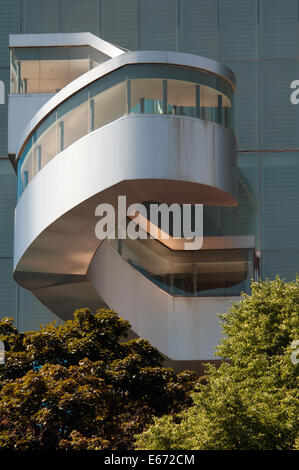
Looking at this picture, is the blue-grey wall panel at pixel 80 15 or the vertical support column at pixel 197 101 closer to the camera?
the vertical support column at pixel 197 101

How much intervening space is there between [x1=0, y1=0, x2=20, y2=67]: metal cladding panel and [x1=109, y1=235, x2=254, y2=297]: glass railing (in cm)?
826

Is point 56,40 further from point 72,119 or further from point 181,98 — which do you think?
point 181,98

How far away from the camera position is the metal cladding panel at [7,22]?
2933 centimetres

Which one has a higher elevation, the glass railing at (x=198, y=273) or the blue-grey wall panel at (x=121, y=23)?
the blue-grey wall panel at (x=121, y=23)

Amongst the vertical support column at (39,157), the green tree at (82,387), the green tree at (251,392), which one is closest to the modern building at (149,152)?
the vertical support column at (39,157)

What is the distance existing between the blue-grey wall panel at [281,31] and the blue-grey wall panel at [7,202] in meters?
7.72

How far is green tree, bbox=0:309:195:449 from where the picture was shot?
55.4 feet

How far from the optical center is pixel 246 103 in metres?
28.8

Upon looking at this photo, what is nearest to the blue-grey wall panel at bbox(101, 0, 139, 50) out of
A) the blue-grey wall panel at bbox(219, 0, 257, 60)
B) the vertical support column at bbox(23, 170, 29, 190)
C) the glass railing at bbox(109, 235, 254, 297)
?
the blue-grey wall panel at bbox(219, 0, 257, 60)

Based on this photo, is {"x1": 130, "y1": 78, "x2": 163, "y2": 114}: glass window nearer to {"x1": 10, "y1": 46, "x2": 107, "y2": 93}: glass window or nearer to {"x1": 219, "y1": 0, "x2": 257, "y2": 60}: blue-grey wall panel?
{"x1": 10, "y1": 46, "x2": 107, "y2": 93}: glass window

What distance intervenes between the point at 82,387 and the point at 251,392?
2.74 meters

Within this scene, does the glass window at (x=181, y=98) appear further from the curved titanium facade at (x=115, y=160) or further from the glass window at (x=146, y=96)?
the glass window at (x=146, y=96)

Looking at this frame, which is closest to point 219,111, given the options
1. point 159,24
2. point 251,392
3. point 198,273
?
point 198,273

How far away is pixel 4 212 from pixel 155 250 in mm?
6191
